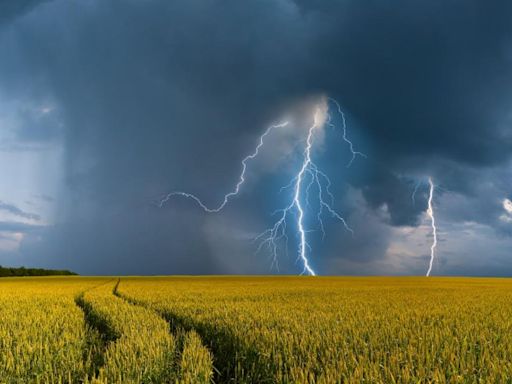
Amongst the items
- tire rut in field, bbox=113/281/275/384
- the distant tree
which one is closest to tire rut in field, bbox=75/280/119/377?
tire rut in field, bbox=113/281/275/384

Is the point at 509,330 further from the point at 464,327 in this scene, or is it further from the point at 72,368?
the point at 72,368

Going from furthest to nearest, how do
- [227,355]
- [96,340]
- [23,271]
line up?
[23,271], [96,340], [227,355]

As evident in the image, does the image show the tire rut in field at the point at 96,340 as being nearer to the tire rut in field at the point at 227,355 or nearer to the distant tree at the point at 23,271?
the tire rut in field at the point at 227,355

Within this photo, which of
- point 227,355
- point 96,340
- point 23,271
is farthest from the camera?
point 23,271

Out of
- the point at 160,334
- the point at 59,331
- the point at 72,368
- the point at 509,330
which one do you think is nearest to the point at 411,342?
the point at 509,330

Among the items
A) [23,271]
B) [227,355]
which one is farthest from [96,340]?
[23,271]

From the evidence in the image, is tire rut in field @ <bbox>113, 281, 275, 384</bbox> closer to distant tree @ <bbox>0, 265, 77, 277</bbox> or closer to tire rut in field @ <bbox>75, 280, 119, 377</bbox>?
tire rut in field @ <bbox>75, 280, 119, 377</bbox>

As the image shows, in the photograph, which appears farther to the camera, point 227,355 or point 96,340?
point 96,340

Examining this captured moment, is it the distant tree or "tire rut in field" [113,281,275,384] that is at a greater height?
the distant tree

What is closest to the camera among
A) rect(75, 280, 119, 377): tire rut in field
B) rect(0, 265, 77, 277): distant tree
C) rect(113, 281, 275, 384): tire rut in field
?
rect(113, 281, 275, 384): tire rut in field

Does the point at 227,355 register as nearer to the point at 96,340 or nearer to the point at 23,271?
the point at 96,340

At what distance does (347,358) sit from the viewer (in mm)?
6012

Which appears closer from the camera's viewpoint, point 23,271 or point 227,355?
point 227,355

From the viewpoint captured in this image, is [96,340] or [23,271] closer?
[96,340]
